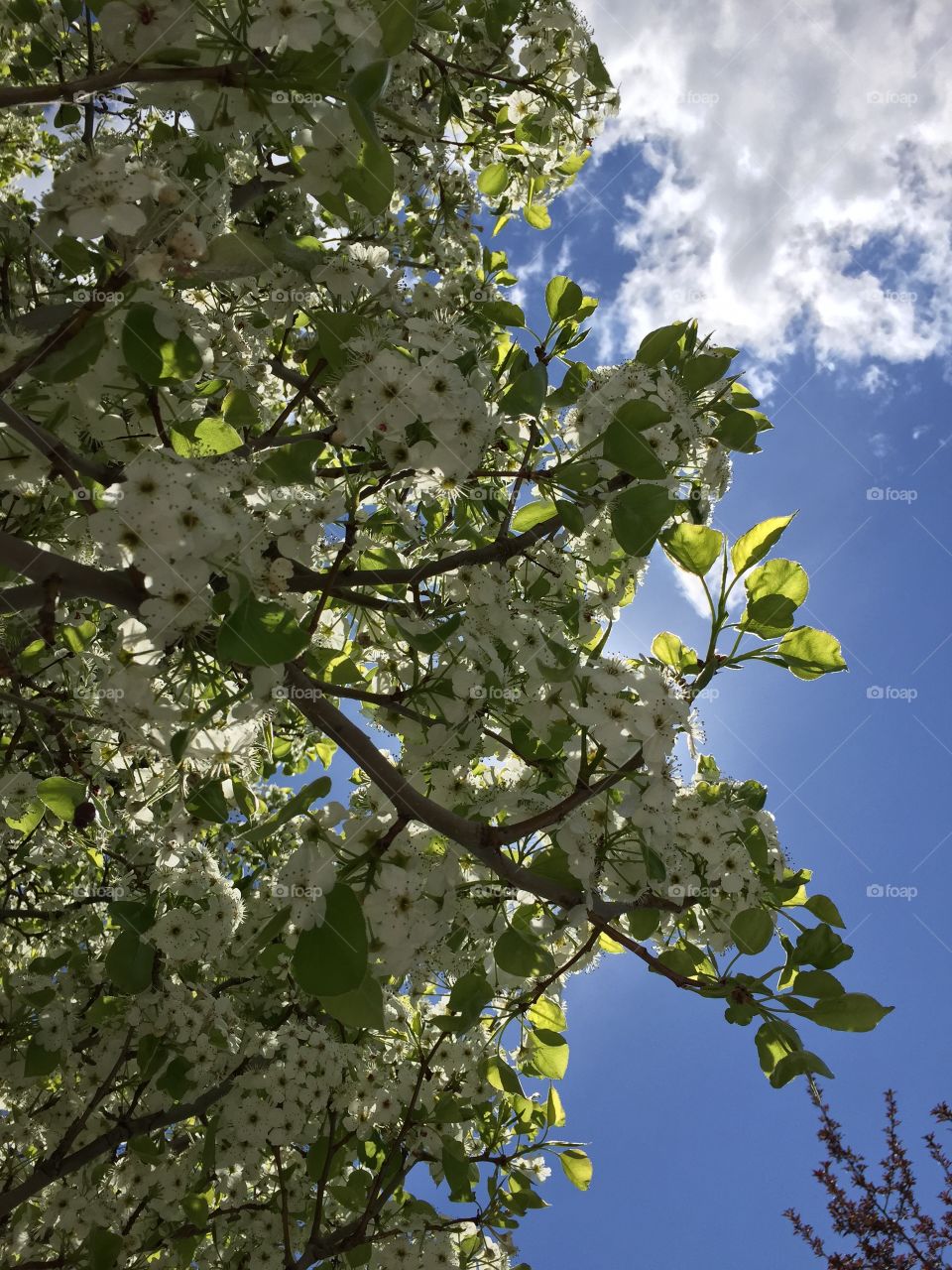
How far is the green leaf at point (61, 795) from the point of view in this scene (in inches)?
101

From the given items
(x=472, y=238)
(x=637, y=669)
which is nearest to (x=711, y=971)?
(x=637, y=669)

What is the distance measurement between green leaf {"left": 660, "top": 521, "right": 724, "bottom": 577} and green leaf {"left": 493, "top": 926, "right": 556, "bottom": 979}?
101 cm

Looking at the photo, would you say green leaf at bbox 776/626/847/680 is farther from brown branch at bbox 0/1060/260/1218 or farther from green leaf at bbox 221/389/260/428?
brown branch at bbox 0/1060/260/1218

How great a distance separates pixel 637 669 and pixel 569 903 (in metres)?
0.61

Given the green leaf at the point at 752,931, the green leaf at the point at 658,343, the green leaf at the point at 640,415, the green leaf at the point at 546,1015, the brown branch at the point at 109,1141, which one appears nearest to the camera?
the green leaf at the point at 752,931

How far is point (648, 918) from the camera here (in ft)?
7.17

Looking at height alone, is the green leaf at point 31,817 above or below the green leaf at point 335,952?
above

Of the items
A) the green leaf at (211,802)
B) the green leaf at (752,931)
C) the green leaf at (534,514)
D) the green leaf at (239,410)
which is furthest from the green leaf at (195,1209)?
the green leaf at (239,410)

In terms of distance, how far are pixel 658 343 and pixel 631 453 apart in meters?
0.52

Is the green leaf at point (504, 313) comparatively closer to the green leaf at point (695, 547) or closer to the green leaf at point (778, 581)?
the green leaf at point (695, 547)

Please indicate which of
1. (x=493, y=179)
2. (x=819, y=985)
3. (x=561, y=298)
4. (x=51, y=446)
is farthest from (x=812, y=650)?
(x=493, y=179)

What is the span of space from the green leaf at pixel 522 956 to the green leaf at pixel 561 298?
176 centimetres

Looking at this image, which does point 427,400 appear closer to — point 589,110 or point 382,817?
point 382,817

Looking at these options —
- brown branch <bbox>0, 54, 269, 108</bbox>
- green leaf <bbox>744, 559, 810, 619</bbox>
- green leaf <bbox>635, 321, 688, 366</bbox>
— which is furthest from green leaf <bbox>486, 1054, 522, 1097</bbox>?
brown branch <bbox>0, 54, 269, 108</bbox>
